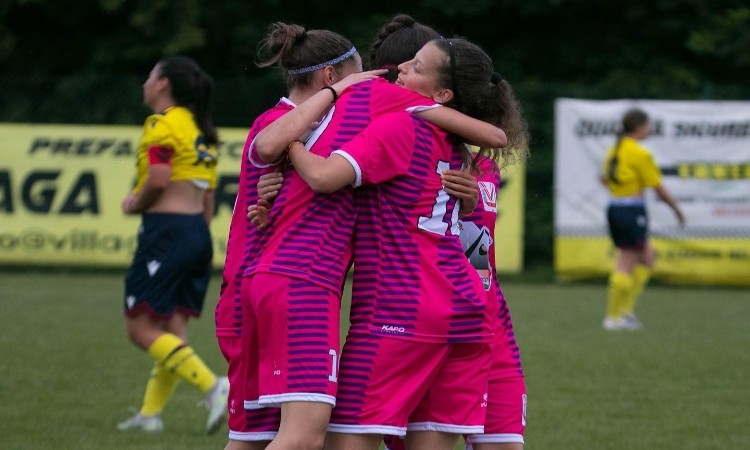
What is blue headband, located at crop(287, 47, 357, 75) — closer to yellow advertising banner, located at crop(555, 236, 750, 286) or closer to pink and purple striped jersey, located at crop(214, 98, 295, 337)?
pink and purple striped jersey, located at crop(214, 98, 295, 337)

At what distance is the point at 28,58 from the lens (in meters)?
20.5

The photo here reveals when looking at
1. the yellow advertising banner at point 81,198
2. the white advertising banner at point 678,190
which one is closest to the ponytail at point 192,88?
→ the yellow advertising banner at point 81,198

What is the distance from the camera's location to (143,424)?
6.42 metres

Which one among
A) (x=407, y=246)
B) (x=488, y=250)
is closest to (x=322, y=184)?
A: (x=407, y=246)

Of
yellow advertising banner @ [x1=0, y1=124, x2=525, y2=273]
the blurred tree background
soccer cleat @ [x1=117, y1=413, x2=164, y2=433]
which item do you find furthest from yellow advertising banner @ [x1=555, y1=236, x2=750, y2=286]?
soccer cleat @ [x1=117, y1=413, x2=164, y2=433]

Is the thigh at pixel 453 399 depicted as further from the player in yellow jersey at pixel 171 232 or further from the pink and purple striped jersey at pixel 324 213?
the player in yellow jersey at pixel 171 232

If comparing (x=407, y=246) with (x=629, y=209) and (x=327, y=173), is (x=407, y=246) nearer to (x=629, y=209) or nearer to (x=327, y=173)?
(x=327, y=173)

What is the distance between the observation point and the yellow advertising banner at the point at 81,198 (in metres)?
15.4

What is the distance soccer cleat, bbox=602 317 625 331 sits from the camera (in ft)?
36.4

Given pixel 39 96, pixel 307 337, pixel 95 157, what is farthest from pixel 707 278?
pixel 307 337

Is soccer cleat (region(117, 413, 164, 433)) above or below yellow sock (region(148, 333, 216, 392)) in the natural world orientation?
below

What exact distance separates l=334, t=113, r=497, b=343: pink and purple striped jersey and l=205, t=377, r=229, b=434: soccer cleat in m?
2.58

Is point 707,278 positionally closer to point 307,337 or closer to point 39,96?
point 39,96

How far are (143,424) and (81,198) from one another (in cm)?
943
